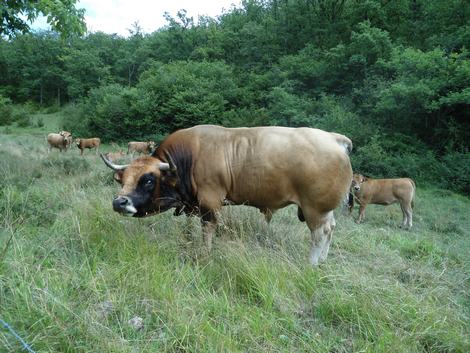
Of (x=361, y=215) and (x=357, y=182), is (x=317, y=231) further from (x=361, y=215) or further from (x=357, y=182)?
(x=357, y=182)

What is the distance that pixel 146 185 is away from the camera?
445 centimetres

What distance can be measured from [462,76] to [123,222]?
1498 cm

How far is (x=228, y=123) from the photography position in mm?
24766

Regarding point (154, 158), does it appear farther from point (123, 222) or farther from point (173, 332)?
point (173, 332)

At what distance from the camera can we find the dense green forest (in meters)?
16.0

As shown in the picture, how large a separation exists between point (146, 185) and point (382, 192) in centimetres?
841

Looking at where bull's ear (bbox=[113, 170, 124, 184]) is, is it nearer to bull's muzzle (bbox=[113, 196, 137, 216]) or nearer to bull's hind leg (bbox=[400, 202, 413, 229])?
bull's muzzle (bbox=[113, 196, 137, 216])

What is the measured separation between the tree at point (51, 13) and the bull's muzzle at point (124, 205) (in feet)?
15.7

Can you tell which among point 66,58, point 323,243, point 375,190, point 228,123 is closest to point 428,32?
point 228,123

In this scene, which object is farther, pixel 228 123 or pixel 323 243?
pixel 228 123

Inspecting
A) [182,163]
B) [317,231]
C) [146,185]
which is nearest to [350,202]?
[317,231]

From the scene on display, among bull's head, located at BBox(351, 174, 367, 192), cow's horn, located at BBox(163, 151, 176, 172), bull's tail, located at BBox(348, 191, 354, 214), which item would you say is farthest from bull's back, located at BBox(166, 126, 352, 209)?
bull's head, located at BBox(351, 174, 367, 192)

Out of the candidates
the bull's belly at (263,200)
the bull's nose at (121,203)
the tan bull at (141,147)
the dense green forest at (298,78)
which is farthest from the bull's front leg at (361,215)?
the tan bull at (141,147)

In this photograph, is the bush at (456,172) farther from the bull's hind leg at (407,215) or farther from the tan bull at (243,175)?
the tan bull at (243,175)
